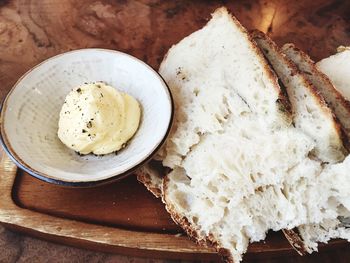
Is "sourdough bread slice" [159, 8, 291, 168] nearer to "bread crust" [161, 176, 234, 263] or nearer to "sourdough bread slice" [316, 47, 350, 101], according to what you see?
"bread crust" [161, 176, 234, 263]

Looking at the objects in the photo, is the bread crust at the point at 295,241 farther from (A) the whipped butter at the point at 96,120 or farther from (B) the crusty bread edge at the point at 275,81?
(A) the whipped butter at the point at 96,120

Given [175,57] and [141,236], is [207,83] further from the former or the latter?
[141,236]

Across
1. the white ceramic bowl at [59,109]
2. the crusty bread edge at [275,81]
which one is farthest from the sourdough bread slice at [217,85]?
the white ceramic bowl at [59,109]

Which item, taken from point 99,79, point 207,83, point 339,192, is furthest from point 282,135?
point 99,79

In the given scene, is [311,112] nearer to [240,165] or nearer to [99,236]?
[240,165]

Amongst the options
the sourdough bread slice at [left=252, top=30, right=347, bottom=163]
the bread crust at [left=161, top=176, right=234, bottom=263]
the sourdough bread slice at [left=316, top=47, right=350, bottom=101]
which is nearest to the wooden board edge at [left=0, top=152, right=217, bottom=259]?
the bread crust at [left=161, top=176, right=234, bottom=263]

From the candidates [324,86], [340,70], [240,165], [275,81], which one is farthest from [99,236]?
[340,70]
